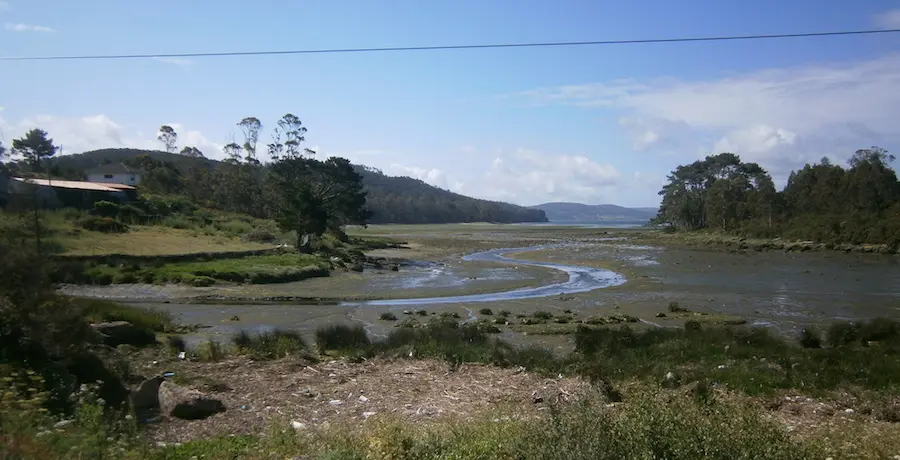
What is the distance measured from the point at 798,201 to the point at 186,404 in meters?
95.7

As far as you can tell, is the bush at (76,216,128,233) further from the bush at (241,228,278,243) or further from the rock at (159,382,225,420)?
the rock at (159,382,225,420)

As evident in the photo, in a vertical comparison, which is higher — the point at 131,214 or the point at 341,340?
the point at 131,214

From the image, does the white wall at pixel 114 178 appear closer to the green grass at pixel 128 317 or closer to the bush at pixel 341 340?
the green grass at pixel 128 317

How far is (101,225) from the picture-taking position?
150ft

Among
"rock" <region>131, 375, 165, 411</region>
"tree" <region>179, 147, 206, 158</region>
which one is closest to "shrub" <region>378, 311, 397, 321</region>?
"rock" <region>131, 375, 165, 411</region>

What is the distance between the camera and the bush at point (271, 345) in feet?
46.6

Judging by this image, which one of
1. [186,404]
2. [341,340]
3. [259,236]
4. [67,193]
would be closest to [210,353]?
[341,340]

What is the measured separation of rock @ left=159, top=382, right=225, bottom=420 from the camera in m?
A: 9.09

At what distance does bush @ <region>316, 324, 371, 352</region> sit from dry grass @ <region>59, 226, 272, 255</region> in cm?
2565

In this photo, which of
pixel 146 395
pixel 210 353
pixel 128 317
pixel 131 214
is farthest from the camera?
pixel 131 214

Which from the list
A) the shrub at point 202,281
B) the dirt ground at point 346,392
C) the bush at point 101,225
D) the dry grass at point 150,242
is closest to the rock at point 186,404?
the dirt ground at point 346,392

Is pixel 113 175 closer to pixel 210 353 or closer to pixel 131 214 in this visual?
pixel 131 214

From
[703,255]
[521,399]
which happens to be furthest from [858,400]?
[703,255]

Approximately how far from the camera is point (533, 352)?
45.7ft
